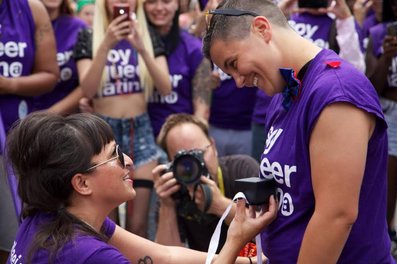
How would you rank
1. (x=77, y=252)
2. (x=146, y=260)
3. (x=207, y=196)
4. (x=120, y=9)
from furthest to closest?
1. (x=120, y=9)
2. (x=207, y=196)
3. (x=146, y=260)
4. (x=77, y=252)

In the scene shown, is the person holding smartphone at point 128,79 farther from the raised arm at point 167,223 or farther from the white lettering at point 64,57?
the raised arm at point 167,223

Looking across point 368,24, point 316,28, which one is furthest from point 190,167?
point 368,24

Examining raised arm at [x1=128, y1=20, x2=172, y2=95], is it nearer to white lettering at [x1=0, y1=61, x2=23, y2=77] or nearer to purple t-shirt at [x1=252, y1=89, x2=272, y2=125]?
purple t-shirt at [x1=252, y1=89, x2=272, y2=125]

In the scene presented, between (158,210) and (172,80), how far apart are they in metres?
1.16

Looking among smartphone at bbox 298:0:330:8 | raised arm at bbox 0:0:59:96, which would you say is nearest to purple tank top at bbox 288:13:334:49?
smartphone at bbox 298:0:330:8

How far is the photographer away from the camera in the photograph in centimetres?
380

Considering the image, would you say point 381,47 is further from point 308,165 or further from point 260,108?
point 308,165

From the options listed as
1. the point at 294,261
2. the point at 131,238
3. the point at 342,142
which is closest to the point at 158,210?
the point at 131,238

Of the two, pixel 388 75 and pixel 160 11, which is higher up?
pixel 160 11

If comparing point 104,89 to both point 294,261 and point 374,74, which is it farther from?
point 294,261

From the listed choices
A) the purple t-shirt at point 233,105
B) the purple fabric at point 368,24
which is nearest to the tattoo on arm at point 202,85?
the purple t-shirt at point 233,105

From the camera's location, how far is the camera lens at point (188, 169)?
375cm

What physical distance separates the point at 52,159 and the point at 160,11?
9.01ft

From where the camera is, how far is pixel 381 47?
17.9 ft
